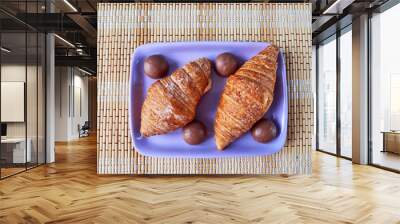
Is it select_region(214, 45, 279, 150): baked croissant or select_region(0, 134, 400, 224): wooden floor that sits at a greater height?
select_region(214, 45, 279, 150): baked croissant

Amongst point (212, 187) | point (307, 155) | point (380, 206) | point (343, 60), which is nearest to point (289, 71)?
point (307, 155)

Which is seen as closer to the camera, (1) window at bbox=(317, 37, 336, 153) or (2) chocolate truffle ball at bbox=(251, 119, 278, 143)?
(2) chocolate truffle ball at bbox=(251, 119, 278, 143)

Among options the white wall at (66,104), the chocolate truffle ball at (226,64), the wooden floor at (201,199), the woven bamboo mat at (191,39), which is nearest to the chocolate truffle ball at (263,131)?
the woven bamboo mat at (191,39)

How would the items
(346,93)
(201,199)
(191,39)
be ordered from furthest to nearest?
(346,93) → (201,199) → (191,39)

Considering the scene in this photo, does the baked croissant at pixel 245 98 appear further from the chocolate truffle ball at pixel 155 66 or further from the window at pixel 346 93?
the window at pixel 346 93

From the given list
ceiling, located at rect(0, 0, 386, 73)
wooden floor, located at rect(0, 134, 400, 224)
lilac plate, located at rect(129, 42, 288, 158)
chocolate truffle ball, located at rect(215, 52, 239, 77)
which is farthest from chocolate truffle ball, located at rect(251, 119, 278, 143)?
ceiling, located at rect(0, 0, 386, 73)

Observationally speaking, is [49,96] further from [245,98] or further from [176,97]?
[245,98]

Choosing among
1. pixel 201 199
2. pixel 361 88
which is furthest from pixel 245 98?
pixel 361 88

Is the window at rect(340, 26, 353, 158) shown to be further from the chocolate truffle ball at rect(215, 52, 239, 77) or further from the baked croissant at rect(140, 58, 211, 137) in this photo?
the baked croissant at rect(140, 58, 211, 137)
